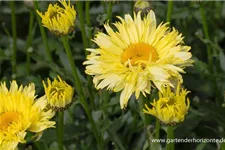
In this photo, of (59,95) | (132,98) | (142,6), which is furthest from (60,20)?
(132,98)

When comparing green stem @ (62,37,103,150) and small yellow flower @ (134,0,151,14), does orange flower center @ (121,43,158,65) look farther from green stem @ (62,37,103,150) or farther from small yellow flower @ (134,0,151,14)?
small yellow flower @ (134,0,151,14)

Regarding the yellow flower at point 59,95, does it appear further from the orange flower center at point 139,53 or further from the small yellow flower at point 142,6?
the small yellow flower at point 142,6

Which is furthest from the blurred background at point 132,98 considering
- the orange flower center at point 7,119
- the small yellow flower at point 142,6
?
the orange flower center at point 7,119

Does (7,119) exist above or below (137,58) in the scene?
below

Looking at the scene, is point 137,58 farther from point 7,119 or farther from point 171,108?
point 7,119

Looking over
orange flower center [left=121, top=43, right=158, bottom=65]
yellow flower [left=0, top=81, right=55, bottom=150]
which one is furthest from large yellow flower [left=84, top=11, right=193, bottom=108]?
yellow flower [left=0, top=81, right=55, bottom=150]

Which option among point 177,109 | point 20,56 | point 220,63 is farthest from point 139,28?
point 20,56
